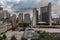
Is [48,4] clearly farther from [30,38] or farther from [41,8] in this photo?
[30,38]

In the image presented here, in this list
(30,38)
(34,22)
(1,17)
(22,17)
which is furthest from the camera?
(1,17)

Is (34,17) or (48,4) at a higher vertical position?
(48,4)

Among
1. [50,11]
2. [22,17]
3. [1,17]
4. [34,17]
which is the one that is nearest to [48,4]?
[50,11]

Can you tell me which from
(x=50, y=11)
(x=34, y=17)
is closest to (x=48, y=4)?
(x=50, y=11)

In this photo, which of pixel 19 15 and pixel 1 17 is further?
pixel 1 17

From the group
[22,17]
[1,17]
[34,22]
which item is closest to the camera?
[34,22]

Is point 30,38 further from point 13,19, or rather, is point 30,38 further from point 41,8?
point 41,8

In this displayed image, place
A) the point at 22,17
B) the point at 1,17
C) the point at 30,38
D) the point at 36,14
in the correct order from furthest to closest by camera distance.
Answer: the point at 1,17 → the point at 22,17 → the point at 36,14 → the point at 30,38

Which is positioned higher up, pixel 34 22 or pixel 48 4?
pixel 48 4

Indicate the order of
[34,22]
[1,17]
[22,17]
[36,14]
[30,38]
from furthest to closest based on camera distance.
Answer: [1,17], [22,17], [36,14], [34,22], [30,38]
